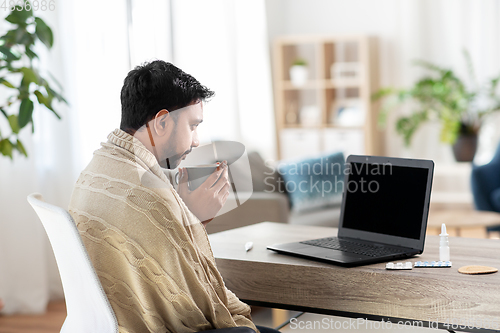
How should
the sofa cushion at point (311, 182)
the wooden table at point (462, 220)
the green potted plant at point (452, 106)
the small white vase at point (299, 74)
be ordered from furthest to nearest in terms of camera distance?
the small white vase at point (299, 74) < the green potted plant at point (452, 106) < the sofa cushion at point (311, 182) < the wooden table at point (462, 220)

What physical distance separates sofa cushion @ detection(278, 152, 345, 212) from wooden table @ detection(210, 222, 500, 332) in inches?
75.2

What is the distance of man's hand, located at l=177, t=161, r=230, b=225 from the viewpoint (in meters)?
1.28

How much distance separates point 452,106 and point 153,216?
14.1 feet

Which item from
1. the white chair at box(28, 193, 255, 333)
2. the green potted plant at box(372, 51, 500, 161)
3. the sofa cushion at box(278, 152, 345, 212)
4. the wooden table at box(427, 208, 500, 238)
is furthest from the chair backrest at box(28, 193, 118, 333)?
the green potted plant at box(372, 51, 500, 161)

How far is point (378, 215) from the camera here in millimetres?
1580

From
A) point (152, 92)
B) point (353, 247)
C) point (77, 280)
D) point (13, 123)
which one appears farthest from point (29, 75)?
point (353, 247)

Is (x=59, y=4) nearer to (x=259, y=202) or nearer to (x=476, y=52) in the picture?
(x=259, y=202)

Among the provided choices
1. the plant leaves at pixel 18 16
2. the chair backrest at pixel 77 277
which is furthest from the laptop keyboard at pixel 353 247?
the plant leaves at pixel 18 16

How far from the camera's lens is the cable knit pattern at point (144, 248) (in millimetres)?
1129

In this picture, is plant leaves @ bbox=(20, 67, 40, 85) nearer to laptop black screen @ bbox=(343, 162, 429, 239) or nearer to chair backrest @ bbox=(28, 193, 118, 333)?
chair backrest @ bbox=(28, 193, 118, 333)

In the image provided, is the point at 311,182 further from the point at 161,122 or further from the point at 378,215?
the point at 161,122

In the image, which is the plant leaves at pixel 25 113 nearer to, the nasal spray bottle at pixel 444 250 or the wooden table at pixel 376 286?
the wooden table at pixel 376 286

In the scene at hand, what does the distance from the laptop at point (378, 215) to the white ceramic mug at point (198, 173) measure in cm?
34

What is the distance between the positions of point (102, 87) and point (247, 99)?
1956 mm
